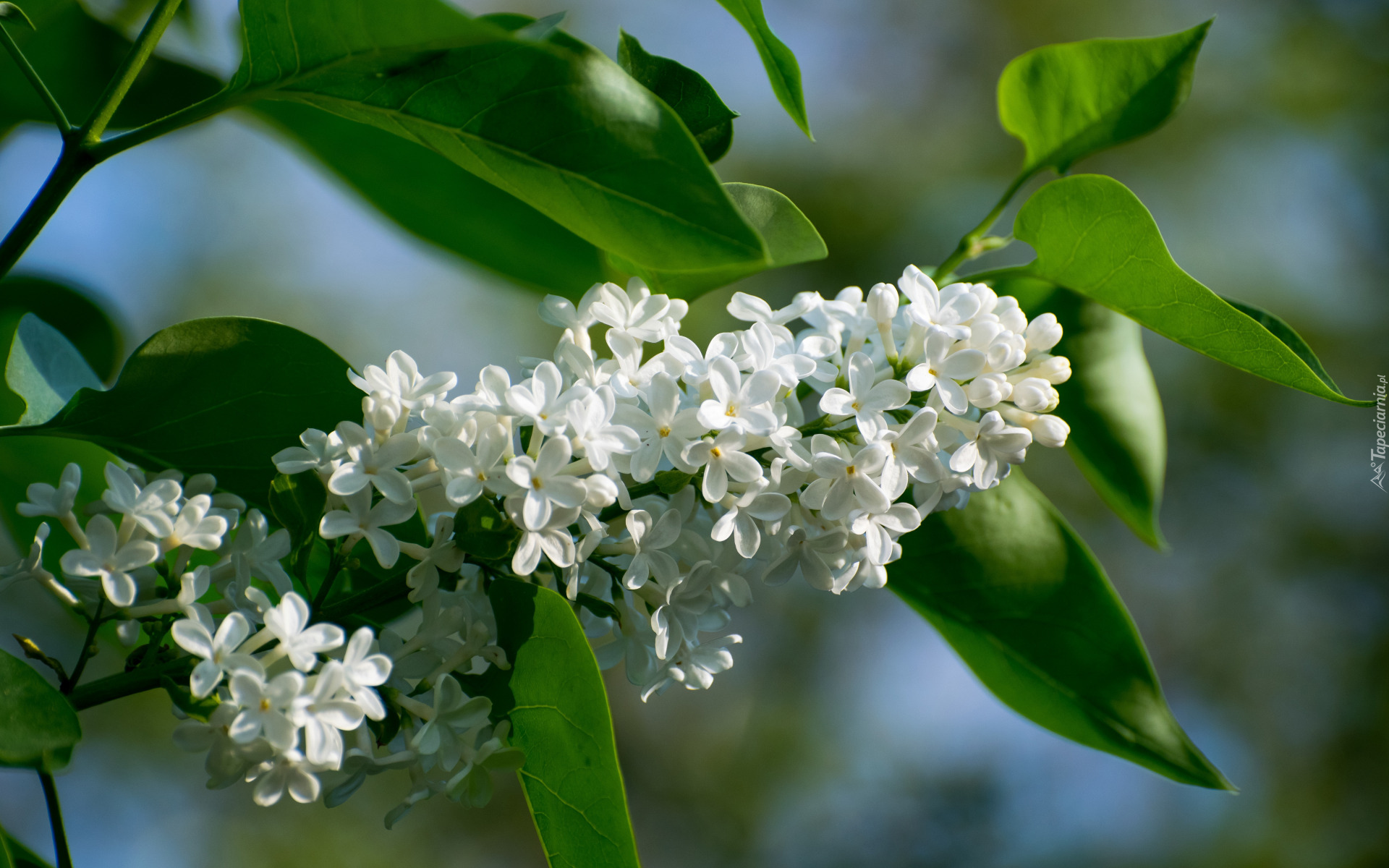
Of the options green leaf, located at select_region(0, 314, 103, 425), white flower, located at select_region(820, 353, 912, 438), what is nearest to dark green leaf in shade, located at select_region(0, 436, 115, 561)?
green leaf, located at select_region(0, 314, 103, 425)

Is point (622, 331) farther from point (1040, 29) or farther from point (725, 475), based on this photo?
point (1040, 29)

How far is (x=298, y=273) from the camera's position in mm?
3283

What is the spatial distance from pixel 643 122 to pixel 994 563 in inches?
11.4

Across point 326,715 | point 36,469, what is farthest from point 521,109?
point 36,469

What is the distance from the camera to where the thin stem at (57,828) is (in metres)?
0.30

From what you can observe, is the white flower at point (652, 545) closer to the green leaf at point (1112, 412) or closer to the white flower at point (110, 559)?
the white flower at point (110, 559)

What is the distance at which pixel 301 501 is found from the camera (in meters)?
0.33

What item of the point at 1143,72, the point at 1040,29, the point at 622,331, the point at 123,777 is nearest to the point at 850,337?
the point at 622,331

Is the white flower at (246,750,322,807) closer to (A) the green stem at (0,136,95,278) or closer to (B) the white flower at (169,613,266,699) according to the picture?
(B) the white flower at (169,613,266,699)

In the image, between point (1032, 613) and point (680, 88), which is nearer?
point (680, 88)

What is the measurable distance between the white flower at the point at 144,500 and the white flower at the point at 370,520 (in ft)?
0.16

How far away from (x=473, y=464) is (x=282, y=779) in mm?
113

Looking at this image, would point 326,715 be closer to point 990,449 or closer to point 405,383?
point 405,383

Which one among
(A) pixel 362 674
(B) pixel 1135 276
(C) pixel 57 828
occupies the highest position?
(B) pixel 1135 276
